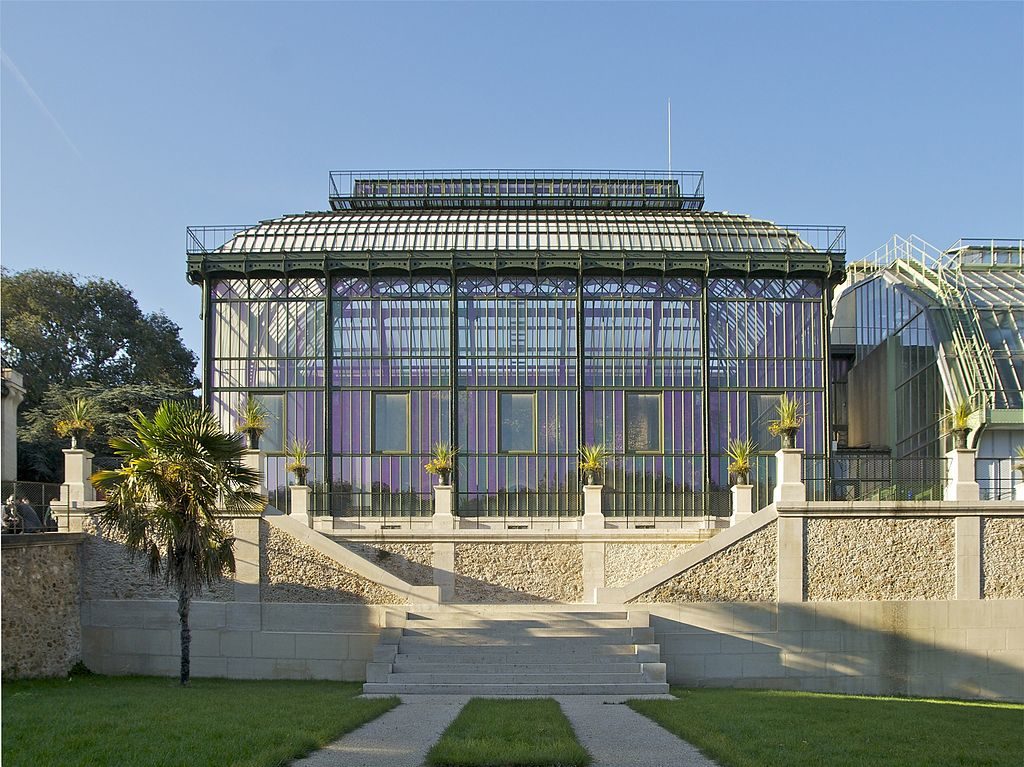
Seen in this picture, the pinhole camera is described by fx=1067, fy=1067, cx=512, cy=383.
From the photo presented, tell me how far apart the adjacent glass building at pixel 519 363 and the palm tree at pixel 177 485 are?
11719mm

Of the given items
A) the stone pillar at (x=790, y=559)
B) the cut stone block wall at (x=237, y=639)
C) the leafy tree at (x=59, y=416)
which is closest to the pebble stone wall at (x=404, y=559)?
the cut stone block wall at (x=237, y=639)

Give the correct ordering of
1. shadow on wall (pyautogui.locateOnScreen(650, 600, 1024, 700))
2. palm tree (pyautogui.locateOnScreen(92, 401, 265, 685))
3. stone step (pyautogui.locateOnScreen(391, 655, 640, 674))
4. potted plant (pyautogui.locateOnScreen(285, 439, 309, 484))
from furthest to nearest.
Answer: potted plant (pyautogui.locateOnScreen(285, 439, 309, 484)), shadow on wall (pyautogui.locateOnScreen(650, 600, 1024, 700)), palm tree (pyautogui.locateOnScreen(92, 401, 265, 685)), stone step (pyautogui.locateOnScreen(391, 655, 640, 674))

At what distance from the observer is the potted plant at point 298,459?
31.4 m

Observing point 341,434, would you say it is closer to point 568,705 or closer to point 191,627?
point 191,627

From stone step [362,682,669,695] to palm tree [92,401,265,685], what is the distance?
485 cm

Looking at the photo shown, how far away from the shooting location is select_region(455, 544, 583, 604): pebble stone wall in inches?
1051

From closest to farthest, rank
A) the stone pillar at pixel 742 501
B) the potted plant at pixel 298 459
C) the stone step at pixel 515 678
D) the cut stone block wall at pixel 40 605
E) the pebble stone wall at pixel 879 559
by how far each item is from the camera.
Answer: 1. the stone step at pixel 515 678
2. the cut stone block wall at pixel 40 605
3. the pebble stone wall at pixel 879 559
4. the stone pillar at pixel 742 501
5. the potted plant at pixel 298 459

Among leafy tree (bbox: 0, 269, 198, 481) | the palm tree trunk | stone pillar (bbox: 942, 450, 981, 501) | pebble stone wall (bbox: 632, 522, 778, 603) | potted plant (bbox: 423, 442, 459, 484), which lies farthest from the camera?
leafy tree (bbox: 0, 269, 198, 481)

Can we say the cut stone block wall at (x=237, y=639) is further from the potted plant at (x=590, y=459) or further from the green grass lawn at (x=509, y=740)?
the potted plant at (x=590, y=459)

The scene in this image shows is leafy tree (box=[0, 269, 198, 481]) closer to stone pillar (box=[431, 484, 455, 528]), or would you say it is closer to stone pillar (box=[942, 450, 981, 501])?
stone pillar (box=[431, 484, 455, 528])

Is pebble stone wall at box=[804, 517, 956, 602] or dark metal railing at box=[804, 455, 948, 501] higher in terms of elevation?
dark metal railing at box=[804, 455, 948, 501]

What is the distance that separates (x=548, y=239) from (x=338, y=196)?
944cm

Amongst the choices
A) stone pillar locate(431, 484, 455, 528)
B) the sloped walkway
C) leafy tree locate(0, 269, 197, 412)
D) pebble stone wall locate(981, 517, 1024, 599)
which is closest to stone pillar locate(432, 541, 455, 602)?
stone pillar locate(431, 484, 455, 528)

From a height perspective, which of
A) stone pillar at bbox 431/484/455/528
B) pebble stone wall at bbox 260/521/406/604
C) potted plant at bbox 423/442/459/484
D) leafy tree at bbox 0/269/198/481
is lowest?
pebble stone wall at bbox 260/521/406/604
